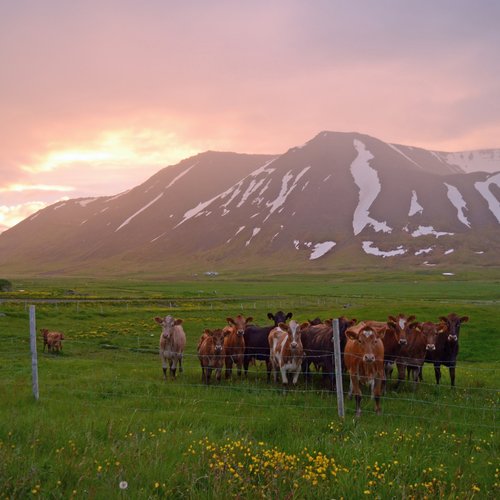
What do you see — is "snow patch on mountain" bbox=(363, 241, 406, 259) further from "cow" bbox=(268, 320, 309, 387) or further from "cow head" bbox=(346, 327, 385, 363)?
"cow head" bbox=(346, 327, 385, 363)

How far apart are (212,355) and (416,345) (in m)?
7.14

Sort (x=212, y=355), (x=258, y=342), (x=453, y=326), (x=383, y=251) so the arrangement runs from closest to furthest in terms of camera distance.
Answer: (x=212, y=355)
(x=453, y=326)
(x=258, y=342)
(x=383, y=251)

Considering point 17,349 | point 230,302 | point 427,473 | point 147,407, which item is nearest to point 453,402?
point 427,473

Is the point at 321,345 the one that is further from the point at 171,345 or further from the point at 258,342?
the point at 171,345

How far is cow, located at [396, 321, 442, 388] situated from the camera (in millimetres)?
17047

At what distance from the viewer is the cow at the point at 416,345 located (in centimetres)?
1705

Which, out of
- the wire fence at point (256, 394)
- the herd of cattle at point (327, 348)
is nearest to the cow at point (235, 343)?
the herd of cattle at point (327, 348)

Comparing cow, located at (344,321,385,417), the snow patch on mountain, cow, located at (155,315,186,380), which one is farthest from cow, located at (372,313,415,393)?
the snow patch on mountain

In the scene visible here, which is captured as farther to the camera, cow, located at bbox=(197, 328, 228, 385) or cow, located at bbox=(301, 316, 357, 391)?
cow, located at bbox=(197, 328, 228, 385)

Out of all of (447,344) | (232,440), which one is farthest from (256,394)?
(447,344)

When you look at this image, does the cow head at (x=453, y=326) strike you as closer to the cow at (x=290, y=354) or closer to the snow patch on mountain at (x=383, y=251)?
the cow at (x=290, y=354)

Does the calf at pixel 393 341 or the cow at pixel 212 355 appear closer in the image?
the calf at pixel 393 341

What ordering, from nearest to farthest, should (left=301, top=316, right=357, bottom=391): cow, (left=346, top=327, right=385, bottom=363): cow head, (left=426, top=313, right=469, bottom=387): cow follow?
(left=346, top=327, right=385, bottom=363): cow head → (left=301, top=316, right=357, bottom=391): cow → (left=426, top=313, right=469, bottom=387): cow

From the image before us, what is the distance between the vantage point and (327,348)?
17219mm
